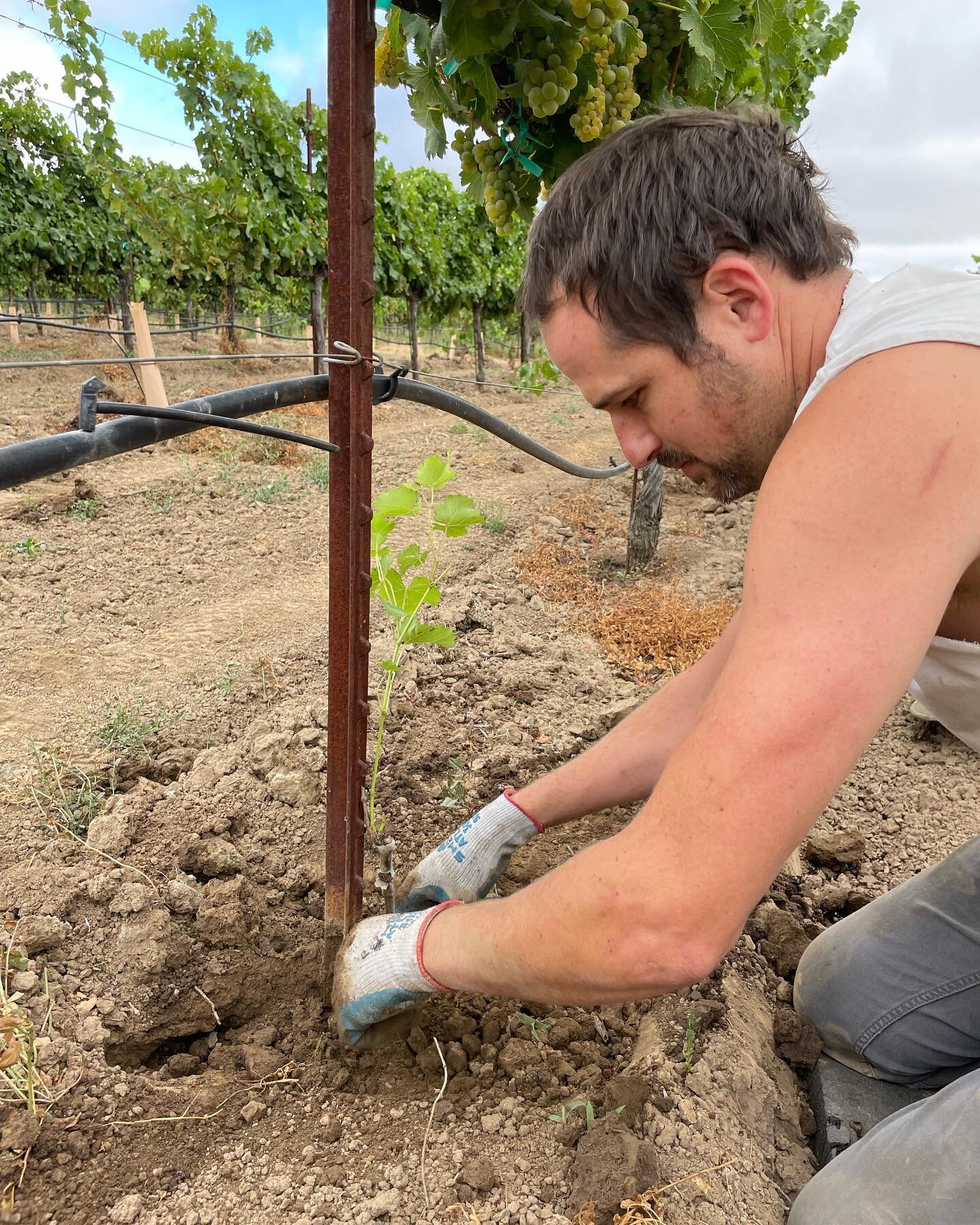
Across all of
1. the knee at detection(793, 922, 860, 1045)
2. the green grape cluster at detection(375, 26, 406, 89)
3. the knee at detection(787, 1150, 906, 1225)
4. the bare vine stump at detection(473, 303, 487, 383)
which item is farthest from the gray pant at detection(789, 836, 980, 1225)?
the bare vine stump at detection(473, 303, 487, 383)

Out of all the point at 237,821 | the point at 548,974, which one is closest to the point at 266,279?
the point at 237,821

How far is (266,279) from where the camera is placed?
40.5 feet

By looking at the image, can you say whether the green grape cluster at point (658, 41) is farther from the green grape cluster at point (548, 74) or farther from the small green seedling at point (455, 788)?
the small green seedling at point (455, 788)

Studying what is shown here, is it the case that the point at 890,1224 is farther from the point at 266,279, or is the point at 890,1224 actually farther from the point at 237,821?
the point at 266,279

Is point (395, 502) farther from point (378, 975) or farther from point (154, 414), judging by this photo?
point (378, 975)

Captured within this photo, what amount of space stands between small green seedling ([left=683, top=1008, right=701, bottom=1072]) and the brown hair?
1.31m

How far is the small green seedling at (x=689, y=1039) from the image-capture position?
1.60m

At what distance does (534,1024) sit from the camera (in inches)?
67.5

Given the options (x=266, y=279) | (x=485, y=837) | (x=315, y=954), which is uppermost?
(x=266, y=279)

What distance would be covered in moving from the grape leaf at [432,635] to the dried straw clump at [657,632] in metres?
1.49

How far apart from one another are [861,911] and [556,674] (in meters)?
1.54

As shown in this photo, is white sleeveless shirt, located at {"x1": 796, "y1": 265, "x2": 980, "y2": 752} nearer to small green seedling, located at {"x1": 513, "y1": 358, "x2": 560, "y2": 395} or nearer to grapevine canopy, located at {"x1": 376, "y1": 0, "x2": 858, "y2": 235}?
grapevine canopy, located at {"x1": 376, "y1": 0, "x2": 858, "y2": 235}

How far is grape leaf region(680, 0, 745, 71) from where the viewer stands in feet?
6.05

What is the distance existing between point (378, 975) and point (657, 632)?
2.53 meters
